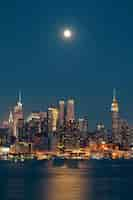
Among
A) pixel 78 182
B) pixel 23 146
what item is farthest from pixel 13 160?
pixel 78 182

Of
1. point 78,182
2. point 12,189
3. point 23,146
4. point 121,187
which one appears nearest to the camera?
point 12,189

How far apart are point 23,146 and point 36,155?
13.8 feet

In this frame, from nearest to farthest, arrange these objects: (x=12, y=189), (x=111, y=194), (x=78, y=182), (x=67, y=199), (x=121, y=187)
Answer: (x=67, y=199) < (x=111, y=194) < (x=12, y=189) < (x=121, y=187) < (x=78, y=182)

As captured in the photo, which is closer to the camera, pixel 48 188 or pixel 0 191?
pixel 0 191

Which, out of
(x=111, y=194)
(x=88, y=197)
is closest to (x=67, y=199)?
(x=88, y=197)

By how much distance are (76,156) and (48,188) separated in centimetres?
11656

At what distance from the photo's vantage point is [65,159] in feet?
625

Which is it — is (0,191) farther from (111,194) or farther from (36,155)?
(36,155)

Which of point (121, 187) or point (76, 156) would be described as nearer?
point (121, 187)

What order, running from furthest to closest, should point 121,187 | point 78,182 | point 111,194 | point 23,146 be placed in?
point 23,146, point 78,182, point 121,187, point 111,194

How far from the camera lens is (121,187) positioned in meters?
78.1

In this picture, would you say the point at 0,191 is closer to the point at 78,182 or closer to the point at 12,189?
the point at 12,189

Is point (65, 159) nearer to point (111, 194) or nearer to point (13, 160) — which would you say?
point (13, 160)

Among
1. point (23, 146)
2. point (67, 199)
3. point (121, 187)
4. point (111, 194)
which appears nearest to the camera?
point (67, 199)
